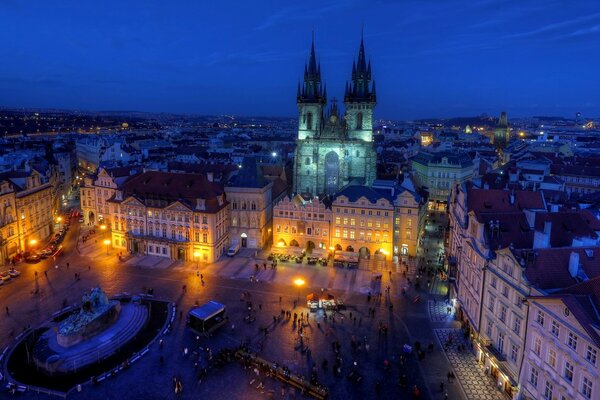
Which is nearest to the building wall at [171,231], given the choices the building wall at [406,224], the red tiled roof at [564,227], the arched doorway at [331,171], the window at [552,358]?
the building wall at [406,224]

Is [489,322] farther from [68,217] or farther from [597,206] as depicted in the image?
[68,217]

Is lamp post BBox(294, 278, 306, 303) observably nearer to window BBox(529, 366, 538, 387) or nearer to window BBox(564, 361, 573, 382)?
window BBox(529, 366, 538, 387)

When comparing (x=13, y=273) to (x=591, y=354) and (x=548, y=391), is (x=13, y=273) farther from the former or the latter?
(x=591, y=354)

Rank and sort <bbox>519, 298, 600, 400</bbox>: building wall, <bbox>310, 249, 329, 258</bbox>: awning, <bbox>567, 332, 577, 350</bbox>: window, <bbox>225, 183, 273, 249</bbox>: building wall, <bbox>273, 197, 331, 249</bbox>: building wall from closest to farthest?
1. <bbox>519, 298, 600, 400</bbox>: building wall
2. <bbox>567, 332, 577, 350</bbox>: window
3. <bbox>310, 249, 329, 258</bbox>: awning
4. <bbox>273, 197, 331, 249</bbox>: building wall
5. <bbox>225, 183, 273, 249</bbox>: building wall

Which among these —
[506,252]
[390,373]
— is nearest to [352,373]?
[390,373]

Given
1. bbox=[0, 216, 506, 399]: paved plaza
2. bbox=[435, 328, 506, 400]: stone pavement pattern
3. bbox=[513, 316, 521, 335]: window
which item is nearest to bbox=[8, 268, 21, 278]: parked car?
bbox=[0, 216, 506, 399]: paved plaza

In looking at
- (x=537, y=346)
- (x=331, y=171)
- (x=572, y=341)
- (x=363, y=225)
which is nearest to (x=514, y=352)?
(x=537, y=346)

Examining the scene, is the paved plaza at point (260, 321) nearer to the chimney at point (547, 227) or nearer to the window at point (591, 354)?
the window at point (591, 354)

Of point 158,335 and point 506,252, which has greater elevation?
point 506,252
